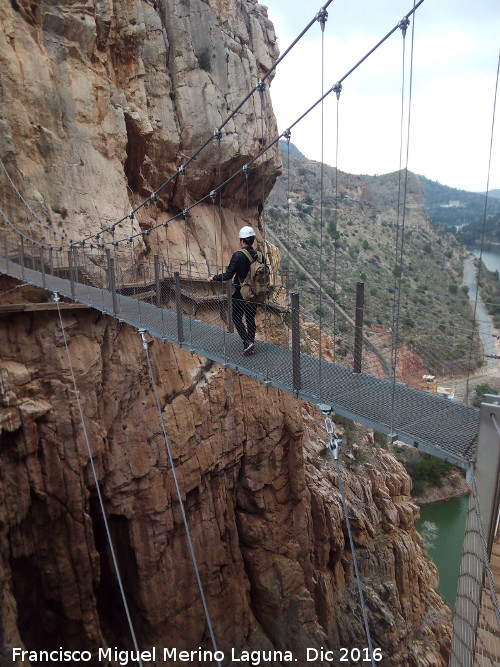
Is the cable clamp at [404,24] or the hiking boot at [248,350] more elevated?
the cable clamp at [404,24]

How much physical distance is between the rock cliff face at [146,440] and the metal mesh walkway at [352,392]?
154 centimetres

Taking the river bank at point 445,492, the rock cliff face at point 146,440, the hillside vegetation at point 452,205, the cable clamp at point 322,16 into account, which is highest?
the hillside vegetation at point 452,205

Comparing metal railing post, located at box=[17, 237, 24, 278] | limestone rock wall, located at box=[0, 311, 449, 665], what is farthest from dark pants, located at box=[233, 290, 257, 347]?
metal railing post, located at box=[17, 237, 24, 278]

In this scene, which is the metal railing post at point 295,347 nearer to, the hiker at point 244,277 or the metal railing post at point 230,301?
the hiker at point 244,277

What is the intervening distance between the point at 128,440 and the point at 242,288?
3.07m

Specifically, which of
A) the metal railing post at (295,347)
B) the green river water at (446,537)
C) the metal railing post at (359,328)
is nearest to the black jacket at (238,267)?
the metal railing post at (295,347)

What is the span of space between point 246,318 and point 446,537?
13.1 metres

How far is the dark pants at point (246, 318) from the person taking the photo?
3.48 metres

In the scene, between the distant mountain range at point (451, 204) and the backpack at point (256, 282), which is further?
the distant mountain range at point (451, 204)

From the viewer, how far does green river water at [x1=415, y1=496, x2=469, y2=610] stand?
37.9ft

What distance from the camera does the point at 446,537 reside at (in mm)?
13531

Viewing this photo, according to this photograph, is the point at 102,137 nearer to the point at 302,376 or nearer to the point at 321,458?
the point at 302,376

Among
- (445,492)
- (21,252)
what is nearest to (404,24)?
(21,252)

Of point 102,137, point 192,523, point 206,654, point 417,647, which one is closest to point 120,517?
point 192,523
